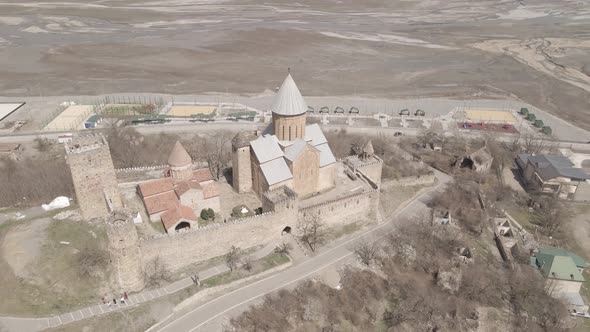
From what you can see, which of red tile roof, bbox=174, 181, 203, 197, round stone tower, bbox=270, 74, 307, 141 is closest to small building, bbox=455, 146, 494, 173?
round stone tower, bbox=270, 74, 307, 141

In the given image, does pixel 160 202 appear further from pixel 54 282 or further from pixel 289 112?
pixel 289 112

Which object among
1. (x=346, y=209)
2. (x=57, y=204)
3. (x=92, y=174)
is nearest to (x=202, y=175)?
(x=92, y=174)

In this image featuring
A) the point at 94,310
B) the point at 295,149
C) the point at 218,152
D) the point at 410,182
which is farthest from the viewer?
the point at 218,152

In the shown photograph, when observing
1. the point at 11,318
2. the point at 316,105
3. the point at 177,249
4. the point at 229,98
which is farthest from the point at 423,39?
the point at 11,318

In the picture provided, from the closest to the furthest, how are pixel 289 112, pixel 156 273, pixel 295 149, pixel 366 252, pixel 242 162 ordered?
pixel 156 273 → pixel 366 252 → pixel 289 112 → pixel 295 149 → pixel 242 162

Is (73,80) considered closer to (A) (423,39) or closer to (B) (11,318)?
(B) (11,318)

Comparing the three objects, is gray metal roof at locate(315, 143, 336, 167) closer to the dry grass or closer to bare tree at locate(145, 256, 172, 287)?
bare tree at locate(145, 256, 172, 287)

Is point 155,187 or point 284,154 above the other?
point 284,154
